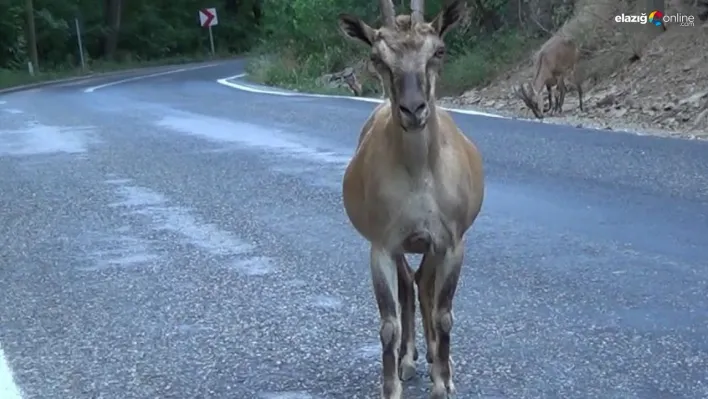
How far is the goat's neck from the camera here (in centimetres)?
508

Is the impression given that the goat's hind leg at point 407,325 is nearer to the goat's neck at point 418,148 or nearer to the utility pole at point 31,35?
the goat's neck at point 418,148

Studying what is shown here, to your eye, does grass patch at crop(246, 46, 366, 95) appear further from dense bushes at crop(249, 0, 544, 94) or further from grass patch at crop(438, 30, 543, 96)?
grass patch at crop(438, 30, 543, 96)

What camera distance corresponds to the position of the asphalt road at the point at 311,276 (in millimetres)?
5957

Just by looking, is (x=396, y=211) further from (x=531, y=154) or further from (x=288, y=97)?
(x=288, y=97)

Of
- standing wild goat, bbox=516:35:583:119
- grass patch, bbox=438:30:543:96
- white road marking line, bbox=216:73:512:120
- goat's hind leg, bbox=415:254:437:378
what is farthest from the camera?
grass patch, bbox=438:30:543:96

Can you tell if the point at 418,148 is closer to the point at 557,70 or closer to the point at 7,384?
the point at 7,384

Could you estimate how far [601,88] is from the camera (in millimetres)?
22641

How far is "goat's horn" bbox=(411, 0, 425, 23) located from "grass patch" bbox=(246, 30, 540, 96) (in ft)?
57.0

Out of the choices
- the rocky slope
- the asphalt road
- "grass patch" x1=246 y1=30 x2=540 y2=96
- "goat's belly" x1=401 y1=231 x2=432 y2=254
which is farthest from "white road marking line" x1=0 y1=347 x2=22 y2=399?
"grass patch" x1=246 y1=30 x2=540 y2=96

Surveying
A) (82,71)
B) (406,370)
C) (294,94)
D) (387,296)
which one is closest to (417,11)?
(387,296)

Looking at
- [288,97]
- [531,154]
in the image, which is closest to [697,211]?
[531,154]

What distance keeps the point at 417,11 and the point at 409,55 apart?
2.35ft

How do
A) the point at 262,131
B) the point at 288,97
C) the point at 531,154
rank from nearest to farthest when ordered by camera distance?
the point at 531,154, the point at 262,131, the point at 288,97

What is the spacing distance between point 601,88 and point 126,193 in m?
12.0
